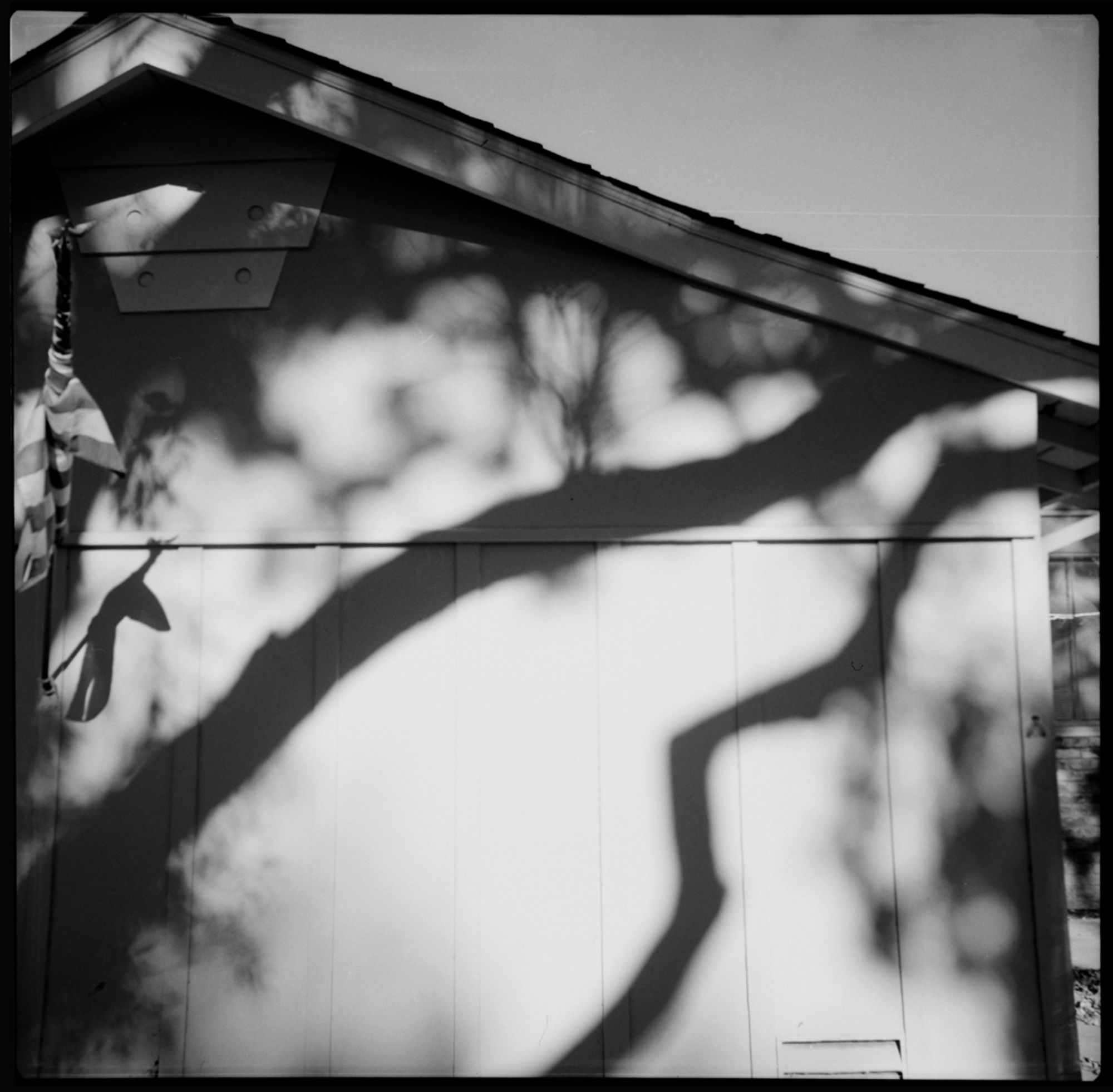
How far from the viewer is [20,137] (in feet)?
13.9

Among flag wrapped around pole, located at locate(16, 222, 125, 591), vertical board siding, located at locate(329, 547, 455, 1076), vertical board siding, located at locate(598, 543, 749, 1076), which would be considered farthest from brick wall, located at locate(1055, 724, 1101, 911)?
flag wrapped around pole, located at locate(16, 222, 125, 591)

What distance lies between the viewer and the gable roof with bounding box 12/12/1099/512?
4.21 metres

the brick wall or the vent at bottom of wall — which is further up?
the brick wall

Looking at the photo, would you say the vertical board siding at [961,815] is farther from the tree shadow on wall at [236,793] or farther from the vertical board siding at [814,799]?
the tree shadow on wall at [236,793]

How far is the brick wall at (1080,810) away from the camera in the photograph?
4.08 metres

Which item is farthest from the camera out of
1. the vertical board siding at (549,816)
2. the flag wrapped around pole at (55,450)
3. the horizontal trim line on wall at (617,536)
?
the horizontal trim line on wall at (617,536)

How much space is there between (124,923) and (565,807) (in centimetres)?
176

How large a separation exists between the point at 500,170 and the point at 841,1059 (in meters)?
3.63

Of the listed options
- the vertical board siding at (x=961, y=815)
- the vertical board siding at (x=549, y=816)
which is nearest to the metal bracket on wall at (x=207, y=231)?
the vertical board siding at (x=549, y=816)

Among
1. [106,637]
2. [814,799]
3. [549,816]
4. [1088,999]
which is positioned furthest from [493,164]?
[1088,999]

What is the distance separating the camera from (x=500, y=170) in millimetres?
4250

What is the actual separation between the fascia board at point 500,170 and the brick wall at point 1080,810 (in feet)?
4.28

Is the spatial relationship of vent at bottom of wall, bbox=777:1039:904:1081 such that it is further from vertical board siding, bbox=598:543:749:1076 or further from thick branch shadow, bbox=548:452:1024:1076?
thick branch shadow, bbox=548:452:1024:1076

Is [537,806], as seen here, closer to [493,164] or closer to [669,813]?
[669,813]
